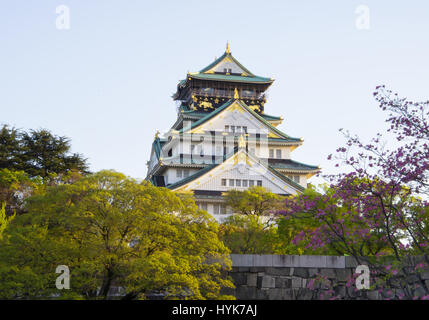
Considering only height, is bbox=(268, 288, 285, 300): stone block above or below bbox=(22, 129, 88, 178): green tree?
below

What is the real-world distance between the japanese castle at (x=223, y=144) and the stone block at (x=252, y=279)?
24.3 m

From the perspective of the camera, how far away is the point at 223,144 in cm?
5459

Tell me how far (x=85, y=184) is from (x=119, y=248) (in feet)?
8.11

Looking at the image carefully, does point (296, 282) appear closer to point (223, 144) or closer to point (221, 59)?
point (223, 144)

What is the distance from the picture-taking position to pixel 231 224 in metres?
34.5

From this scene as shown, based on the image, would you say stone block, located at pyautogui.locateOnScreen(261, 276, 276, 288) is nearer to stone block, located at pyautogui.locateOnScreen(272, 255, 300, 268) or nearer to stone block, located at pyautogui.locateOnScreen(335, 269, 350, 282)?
stone block, located at pyautogui.locateOnScreen(272, 255, 300, 268)

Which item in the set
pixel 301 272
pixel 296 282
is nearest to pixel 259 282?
pixel 296 282

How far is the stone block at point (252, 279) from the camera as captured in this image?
19812mm

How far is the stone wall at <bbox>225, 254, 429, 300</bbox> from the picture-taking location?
1922cm

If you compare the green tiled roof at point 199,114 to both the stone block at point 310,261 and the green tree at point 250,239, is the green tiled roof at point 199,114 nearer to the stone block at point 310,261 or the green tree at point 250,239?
the green tree at point 250,239

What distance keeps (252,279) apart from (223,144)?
35107 millimetres

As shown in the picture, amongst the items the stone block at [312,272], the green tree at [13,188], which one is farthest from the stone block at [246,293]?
the green tree at [13,188]

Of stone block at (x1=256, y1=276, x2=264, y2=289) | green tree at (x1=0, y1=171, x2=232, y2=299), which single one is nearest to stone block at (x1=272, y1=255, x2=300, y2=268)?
stone block at (x1=256, y1=276, x2=264, y2=289)
